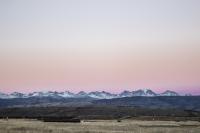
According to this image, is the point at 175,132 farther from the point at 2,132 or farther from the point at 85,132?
the point at 2,132

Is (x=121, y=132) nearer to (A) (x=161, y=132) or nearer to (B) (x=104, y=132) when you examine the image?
(B) (x=104, y=132)

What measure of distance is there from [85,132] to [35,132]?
8.03m

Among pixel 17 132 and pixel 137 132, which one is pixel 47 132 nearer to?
pixel 17 132

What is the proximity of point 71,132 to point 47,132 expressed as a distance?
379 centimetres

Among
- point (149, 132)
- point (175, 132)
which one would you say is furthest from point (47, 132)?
point (175, 132)

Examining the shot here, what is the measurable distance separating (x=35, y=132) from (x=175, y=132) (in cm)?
2232

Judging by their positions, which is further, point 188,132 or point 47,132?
point 188,132

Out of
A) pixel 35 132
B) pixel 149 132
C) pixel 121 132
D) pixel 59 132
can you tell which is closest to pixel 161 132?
pixel 149 132

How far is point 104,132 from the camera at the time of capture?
56812 millimetres

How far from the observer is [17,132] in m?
52.7

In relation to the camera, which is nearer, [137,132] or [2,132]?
[2,132]

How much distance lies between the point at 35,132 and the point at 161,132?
2002 cm

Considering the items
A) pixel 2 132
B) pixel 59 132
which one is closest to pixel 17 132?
pixel 2 132

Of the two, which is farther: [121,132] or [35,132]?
[121,132]
